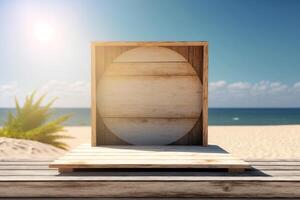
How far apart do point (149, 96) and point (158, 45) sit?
75 cm

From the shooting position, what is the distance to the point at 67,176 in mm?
2592

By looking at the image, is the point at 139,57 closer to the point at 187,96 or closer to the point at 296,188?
the point at 187,96

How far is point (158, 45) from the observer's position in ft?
12.7

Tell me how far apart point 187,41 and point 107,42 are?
1.12 meters

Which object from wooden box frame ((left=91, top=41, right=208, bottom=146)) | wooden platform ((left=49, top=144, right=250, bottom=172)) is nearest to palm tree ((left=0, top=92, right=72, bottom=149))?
wooden box frame ((left=91, top=41, right=208, bottom=146))

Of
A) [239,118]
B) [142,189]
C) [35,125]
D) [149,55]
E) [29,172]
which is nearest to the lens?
[142,189]

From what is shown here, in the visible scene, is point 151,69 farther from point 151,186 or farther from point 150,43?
point 151,186

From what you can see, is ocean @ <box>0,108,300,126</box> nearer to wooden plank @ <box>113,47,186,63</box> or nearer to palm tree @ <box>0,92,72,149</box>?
palm tree @ <box>0,92,72,149</box>

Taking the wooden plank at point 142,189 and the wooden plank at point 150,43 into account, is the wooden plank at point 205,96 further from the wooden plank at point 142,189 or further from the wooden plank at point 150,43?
the wooden plank at point 142,189

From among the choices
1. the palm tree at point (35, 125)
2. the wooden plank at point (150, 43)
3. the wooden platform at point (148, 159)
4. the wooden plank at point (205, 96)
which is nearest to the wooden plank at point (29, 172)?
the wooden platform at point (148, 159)

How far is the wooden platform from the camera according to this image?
2.70m

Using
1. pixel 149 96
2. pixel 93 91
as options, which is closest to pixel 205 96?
pixel 149 96

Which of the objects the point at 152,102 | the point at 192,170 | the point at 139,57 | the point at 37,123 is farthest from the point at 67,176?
the point at 37,123

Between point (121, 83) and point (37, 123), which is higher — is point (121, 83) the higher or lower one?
the higher one
